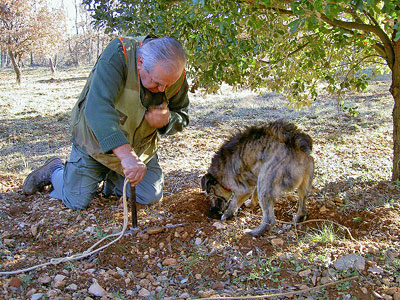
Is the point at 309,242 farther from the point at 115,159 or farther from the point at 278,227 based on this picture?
the point at 115,159

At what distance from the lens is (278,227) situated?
4109mm

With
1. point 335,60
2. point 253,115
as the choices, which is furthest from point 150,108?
point 253,115

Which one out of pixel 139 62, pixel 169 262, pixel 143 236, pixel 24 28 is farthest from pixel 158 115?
pixel 24 28

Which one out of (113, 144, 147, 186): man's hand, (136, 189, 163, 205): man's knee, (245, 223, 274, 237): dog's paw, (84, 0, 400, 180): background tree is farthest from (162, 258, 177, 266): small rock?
(84, 0, 400, 180): background tree

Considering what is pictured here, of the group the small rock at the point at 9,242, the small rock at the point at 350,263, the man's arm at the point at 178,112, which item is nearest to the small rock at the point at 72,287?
the small rock at the point at 9,242

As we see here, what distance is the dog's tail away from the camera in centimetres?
384

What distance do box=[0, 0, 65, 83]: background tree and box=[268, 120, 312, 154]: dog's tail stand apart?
66.5 ft

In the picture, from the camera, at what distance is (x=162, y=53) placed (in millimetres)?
3305

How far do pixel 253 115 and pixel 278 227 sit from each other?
6963mm

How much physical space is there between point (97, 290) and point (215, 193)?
2.14 m

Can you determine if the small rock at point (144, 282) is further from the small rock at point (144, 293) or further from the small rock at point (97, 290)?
the small rock at point (97, 290)

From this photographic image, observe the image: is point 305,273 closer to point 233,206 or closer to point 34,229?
point 233,206

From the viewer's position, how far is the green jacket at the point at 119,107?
332cm

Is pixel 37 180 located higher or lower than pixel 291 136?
lower
